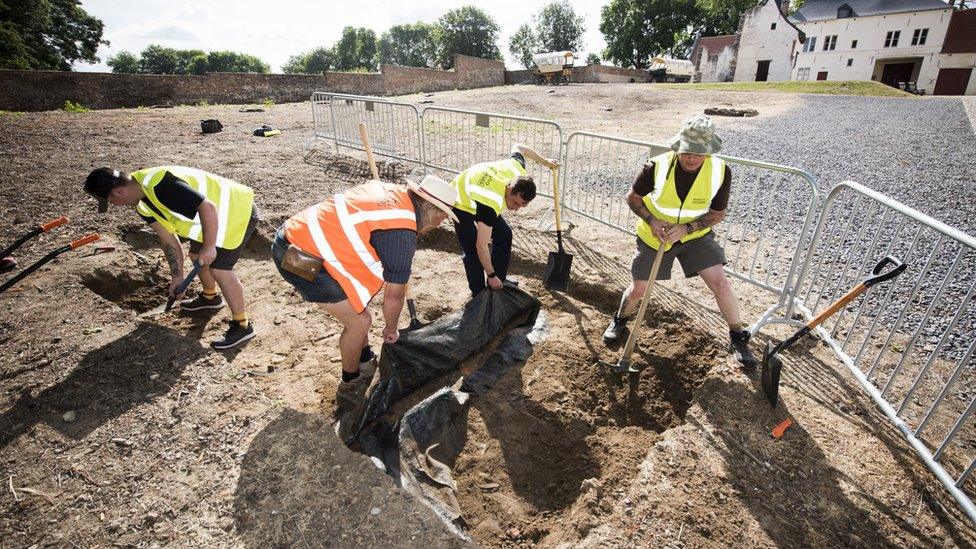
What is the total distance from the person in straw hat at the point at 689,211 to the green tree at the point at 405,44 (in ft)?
256

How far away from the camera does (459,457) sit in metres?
2.73

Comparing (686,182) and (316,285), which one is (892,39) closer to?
(686,182)

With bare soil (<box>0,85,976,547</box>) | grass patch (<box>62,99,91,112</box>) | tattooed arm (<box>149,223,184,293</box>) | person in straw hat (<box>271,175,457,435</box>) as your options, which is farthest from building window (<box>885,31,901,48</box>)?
grass patch (<box>62,99,91,112</box>)

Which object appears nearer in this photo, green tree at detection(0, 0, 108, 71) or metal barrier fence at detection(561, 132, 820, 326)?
metal barrier fence at detection(561, 132, 820, 326)

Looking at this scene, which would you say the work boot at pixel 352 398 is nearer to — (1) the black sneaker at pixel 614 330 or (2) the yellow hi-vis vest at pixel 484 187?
(2) the yellow hi-vis vest at pixel 484 187

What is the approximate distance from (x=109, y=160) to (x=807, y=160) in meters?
13.3

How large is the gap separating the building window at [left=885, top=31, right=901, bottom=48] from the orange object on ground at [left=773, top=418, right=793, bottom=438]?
Answer: 48825 mm

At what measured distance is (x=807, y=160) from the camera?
870 cm

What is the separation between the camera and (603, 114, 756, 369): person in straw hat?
299 cm

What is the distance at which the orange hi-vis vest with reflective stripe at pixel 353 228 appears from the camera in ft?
8.10

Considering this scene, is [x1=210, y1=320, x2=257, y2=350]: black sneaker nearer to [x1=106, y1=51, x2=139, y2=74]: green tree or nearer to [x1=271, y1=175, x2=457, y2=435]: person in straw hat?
[x1=271, y1=175, x2=457, y2=435]: person in straw hat

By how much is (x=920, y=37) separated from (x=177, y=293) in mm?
51254

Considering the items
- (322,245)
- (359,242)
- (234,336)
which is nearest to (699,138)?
(359,242)

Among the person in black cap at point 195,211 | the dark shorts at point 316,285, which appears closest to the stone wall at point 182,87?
the person in black cap at point 195,211
